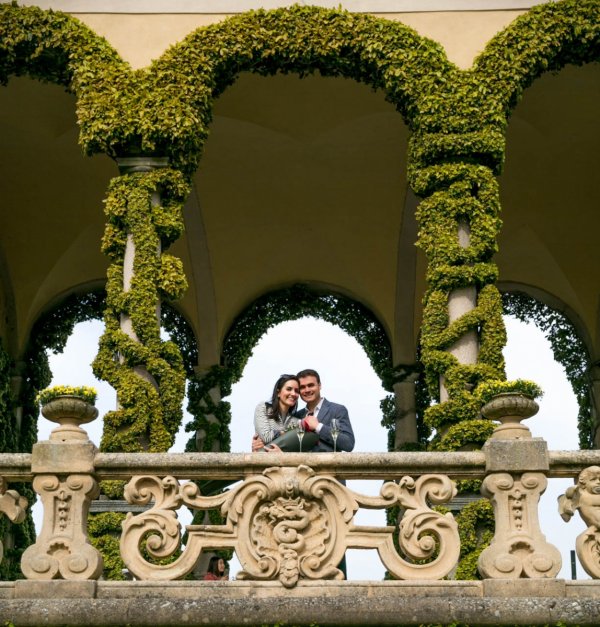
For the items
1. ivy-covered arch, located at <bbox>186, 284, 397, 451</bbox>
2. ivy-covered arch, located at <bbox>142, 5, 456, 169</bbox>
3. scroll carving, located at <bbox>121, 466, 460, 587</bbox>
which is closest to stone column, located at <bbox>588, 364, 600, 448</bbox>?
ivy-covered arch, located at <bbox>186, 284, 397, 451</bbox>

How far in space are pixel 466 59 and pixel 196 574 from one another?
715cm

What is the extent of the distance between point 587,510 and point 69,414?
3.23 meters

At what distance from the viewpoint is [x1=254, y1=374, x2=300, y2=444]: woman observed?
8.52m

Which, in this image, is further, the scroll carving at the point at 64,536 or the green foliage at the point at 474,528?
the green foliage at the point at 474,528

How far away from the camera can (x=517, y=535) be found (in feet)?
22.6

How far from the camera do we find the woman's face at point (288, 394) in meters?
8.52

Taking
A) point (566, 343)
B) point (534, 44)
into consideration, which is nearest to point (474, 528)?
point (534, 44)

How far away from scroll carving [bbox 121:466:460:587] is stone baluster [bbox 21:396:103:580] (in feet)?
0.84

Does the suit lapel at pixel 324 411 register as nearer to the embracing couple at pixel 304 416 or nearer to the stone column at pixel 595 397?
the embracing couple at pixel 304 416

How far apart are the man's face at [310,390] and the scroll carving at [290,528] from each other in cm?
157

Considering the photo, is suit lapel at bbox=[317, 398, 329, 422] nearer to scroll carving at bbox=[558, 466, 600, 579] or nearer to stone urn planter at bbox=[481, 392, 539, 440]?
stone urn planter at bbox=[481, 392, 539, 440]

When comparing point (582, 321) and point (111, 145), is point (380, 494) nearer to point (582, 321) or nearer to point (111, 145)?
point (111, 145)

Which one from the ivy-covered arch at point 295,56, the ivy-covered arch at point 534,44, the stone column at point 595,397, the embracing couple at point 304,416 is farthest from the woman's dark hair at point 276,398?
the stone column at point 595,397

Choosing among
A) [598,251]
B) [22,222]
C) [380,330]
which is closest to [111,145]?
[22,222]
